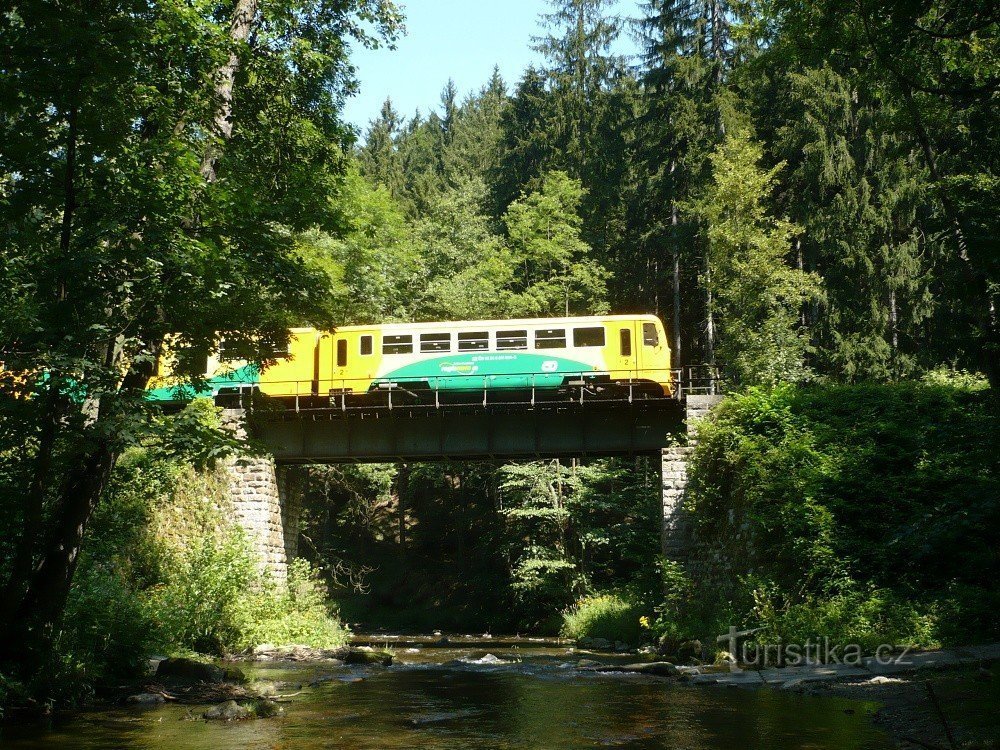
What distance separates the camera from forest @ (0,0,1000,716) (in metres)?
10.8

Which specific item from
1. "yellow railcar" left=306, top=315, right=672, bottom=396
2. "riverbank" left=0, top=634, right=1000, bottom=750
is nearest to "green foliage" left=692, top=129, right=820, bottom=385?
"yellow railcar" left=306, top=315, right=672, bottom=396

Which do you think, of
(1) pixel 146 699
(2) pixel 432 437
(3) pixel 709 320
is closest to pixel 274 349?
(1) pixel 146 699

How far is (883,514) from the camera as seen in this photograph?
55.2 feet

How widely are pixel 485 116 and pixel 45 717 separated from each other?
6996 cm

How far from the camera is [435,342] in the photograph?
27.2 metres

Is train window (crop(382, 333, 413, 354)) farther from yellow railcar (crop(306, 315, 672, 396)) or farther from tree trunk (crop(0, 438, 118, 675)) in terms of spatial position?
tree trunk (crop(0, 438, 118, 675))

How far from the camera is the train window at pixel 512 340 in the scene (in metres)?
26.9

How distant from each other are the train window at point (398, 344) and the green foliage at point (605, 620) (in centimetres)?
978

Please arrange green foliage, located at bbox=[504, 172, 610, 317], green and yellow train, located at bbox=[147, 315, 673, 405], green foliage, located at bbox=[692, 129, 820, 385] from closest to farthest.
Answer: green and yellow train, located at bbox=[147, 315, 673, 405] → green foliage, located at bbox=[692, 129, 820, 385] → green foliage, located at bbox=[504, 172, 610, 317]

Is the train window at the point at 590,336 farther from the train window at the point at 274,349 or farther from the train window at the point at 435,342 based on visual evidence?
the train window at the point at 274,349

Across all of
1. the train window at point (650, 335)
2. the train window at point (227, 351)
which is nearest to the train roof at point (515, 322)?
the train window at point (650, 335)

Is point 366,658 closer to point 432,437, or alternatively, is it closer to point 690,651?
point 690,651

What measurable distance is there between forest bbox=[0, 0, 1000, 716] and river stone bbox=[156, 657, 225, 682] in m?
0.57

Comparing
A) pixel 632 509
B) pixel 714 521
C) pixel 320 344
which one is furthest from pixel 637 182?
pixel 714 521
